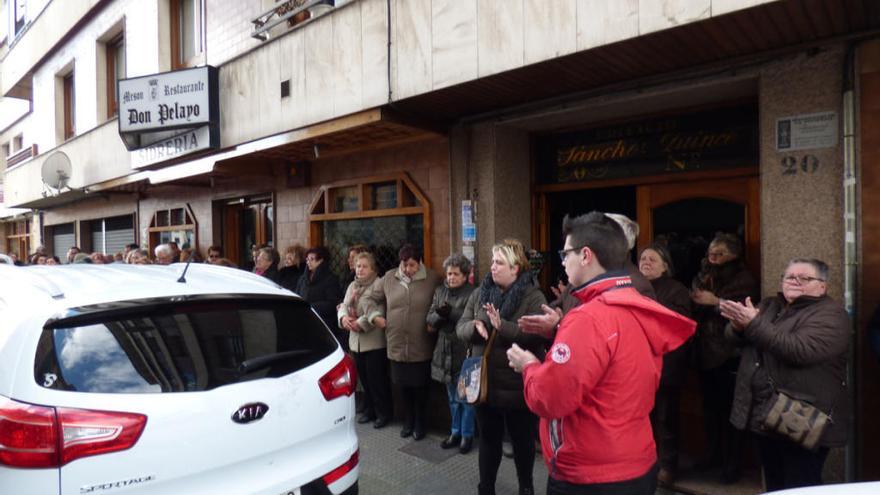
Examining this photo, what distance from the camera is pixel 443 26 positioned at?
14.5 ft

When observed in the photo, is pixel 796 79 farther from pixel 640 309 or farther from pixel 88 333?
pixel 88 333

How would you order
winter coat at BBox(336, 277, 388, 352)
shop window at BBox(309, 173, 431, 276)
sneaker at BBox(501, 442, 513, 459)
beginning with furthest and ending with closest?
shop window at BBox(309, 173, 431, 276)
winter coat at BBox(336, 277, 388, 352)
sneaker at BBox(501, 442, 513, 459)

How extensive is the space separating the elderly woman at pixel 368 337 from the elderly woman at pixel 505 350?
1670mm

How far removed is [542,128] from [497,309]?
95.3 inches

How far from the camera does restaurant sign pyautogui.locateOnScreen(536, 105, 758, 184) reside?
4.29 m

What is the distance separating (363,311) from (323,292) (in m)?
0.77

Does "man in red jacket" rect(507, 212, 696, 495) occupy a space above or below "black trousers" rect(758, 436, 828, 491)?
above

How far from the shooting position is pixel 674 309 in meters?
3.75

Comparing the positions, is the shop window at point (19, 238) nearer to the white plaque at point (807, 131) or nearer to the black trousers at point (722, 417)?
the black trousers at point (722, 417)

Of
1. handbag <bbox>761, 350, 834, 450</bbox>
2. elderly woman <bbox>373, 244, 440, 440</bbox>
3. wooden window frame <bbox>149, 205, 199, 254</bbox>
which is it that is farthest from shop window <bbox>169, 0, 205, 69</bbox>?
handbag <bbox>761, 350, 834, 450</bbox>

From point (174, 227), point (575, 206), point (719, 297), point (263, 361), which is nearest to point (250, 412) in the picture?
point (263, 361)

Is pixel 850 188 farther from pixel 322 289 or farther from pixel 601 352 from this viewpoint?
pixel 322 289

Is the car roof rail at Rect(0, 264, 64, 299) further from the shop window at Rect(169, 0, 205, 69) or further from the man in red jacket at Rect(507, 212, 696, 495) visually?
the shop window at Rect(169, 0, 205, 69)

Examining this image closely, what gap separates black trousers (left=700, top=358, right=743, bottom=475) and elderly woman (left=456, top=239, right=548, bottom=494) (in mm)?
1422
